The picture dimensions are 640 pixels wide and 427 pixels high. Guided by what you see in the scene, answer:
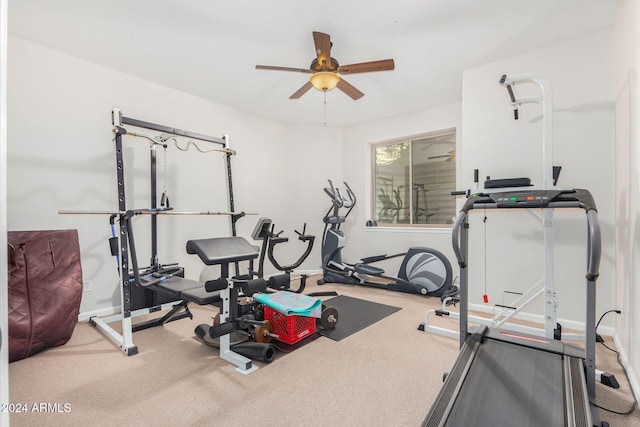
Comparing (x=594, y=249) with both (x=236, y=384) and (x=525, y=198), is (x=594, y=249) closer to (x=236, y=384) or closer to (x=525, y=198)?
(x=525, y=198)

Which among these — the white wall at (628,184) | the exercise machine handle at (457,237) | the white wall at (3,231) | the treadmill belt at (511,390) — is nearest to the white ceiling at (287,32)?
the white wall at (628,184)

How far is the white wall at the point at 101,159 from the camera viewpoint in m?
2.79

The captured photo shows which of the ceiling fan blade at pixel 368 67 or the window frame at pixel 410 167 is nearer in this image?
the ceiling fan blade at pixel 368 67

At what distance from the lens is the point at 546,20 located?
2.54 meters

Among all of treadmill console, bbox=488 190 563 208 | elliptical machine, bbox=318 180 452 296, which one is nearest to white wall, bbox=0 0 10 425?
treadmill console, bbox=488 190 563 208

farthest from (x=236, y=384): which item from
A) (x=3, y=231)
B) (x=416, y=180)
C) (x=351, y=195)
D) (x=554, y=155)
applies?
(x=416, y=180)

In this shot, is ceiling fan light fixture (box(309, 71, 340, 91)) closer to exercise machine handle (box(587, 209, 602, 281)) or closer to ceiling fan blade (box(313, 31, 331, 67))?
ceiling fan blade (box(313, 31, 331, 67))

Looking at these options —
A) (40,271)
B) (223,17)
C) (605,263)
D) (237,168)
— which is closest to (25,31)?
(223,17)

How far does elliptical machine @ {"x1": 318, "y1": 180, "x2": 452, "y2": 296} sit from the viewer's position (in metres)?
3.93

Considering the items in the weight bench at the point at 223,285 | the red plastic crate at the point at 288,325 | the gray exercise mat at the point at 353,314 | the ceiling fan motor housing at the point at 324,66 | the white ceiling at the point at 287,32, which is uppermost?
the white ceiling at the point at 287,32

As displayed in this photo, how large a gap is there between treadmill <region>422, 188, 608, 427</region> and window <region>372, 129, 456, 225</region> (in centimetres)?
270

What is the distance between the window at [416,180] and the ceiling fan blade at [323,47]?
259 cm

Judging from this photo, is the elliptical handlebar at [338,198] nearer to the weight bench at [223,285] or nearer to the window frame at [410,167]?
the window frame at [410,167]

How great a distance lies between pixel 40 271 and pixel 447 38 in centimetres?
396
